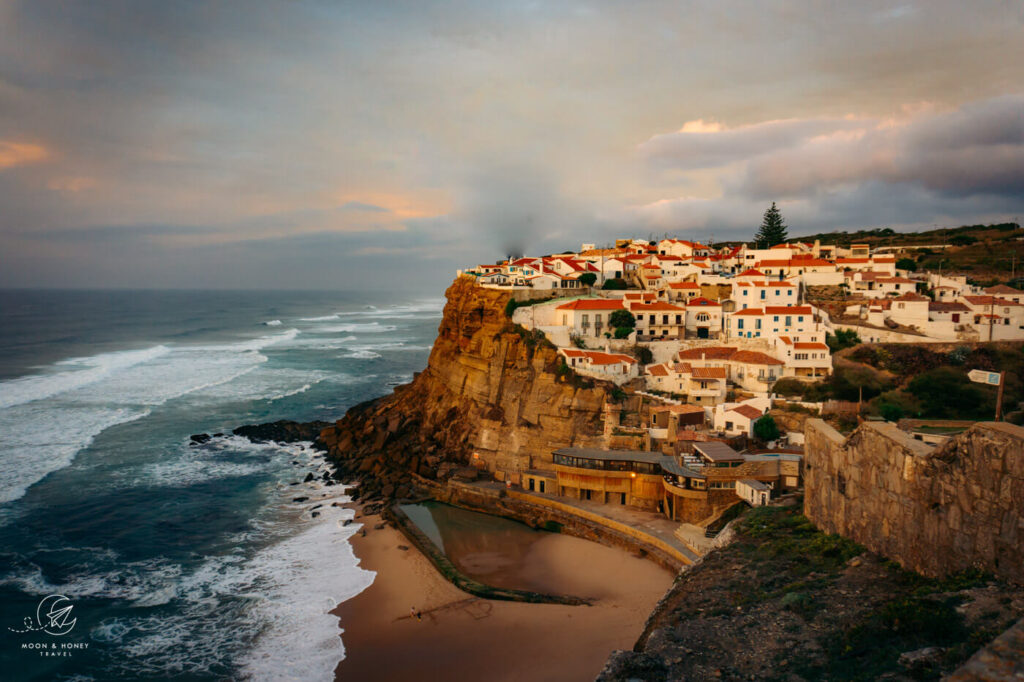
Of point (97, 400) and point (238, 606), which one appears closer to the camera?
point (238, 606)

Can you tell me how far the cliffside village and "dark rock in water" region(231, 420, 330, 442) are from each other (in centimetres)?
1587

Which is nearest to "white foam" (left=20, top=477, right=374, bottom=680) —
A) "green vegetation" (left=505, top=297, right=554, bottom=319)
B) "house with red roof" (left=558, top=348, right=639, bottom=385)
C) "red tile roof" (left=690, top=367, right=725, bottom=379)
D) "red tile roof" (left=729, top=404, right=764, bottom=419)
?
"house with red roof" (left=558, top=348, right=639, bottom=385)

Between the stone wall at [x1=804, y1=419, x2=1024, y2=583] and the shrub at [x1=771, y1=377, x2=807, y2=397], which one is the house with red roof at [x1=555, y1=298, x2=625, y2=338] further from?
the stone wall at [x1=804, y1=419, x2=1024, y2=583]

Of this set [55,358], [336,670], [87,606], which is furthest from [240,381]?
[336,670]

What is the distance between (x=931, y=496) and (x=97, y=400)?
52159 mm

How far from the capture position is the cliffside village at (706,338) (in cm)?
2425

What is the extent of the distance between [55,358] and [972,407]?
3103 inches

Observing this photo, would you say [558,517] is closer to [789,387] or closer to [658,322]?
[789,387]

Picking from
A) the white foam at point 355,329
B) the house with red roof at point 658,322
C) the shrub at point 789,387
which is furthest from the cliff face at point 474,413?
the white foam at point 355,329

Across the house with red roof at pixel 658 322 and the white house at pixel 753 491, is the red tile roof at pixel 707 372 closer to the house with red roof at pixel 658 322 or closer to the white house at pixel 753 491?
the house with red roof at pixel 658 322

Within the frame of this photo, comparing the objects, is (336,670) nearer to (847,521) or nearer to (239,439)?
(847,521)

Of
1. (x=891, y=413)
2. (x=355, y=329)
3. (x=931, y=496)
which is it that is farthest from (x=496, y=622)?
(x=355, y=329)

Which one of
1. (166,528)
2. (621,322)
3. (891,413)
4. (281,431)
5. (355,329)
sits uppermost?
(621,322)

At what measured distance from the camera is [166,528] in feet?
79.0
